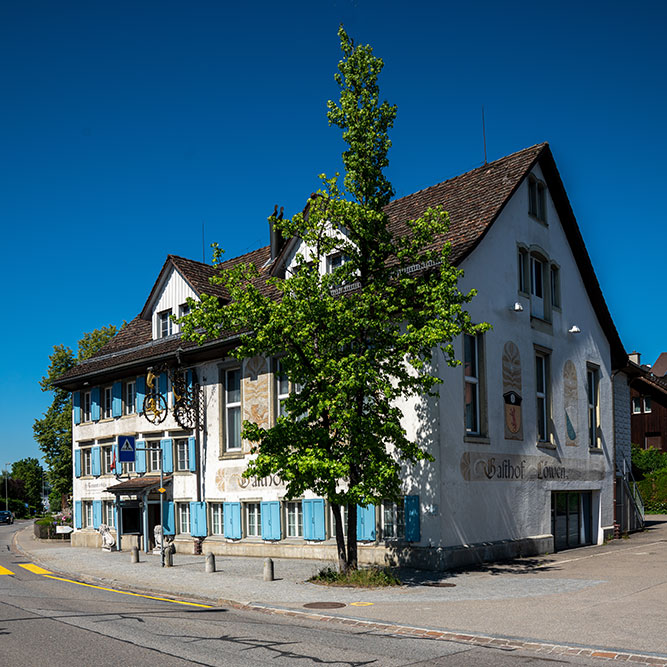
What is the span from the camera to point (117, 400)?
108 ft

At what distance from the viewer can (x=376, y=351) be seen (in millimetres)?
17875

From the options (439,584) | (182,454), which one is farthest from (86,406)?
(439,584)

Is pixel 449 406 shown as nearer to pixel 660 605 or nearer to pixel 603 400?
pixel 660 605

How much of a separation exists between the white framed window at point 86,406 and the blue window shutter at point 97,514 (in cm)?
376

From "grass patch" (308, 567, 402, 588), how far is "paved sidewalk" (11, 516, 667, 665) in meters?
0.33

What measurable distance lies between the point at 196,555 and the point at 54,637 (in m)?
16.6

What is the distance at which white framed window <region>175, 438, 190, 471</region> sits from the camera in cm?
2931

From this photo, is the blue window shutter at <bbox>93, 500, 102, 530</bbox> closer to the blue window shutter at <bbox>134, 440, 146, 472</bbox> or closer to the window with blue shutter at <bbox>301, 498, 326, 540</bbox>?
the blue window shutter at <bbox>134, 440, 146, 472</bbox>

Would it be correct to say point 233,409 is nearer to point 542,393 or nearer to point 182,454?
point 182,454

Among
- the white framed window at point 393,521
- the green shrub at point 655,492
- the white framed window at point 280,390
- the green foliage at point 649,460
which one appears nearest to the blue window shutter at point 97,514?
the white framed window at point 280,390

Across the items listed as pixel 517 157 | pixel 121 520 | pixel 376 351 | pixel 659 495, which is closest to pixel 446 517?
pixel 376 351

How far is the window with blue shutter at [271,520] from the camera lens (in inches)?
998

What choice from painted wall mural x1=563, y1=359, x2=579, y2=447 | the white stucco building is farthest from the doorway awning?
painted wall mural x1=563, y1=359, x2=579, y2=447

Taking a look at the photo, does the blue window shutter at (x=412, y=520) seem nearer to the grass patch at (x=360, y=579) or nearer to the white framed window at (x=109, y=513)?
the grass patch at (x=360, y=579)
